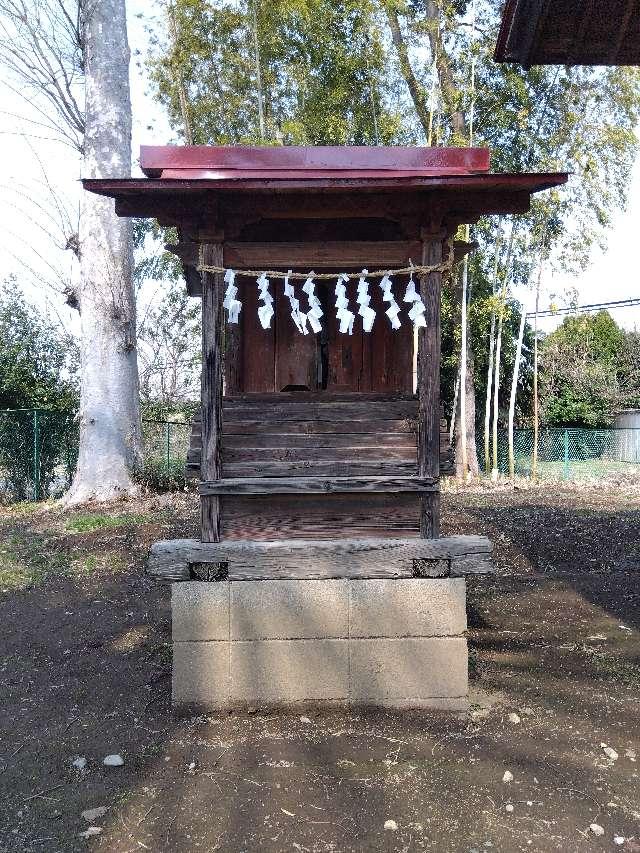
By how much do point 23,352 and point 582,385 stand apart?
59.1ft

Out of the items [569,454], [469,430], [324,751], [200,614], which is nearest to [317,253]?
[200,614]

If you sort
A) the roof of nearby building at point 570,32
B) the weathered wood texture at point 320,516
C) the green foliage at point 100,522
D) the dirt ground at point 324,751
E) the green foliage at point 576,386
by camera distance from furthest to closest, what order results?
the green foliage at point 576,386 → the green foliage at point 100,522 → the weathered wood texture at point 320,516 → the roof of nearby building at point 570,32 → the dirt ground at point 324,751

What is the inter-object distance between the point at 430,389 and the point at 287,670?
192cm

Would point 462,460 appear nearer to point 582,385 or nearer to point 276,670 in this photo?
point 582,385

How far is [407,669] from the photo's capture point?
403 cm

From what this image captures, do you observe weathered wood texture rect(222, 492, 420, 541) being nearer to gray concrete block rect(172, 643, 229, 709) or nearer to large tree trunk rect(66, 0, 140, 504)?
gray concrete block rect(172, 643, 229, 709)

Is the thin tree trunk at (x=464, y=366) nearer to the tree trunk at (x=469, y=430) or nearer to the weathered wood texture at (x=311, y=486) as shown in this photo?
the tree trunk at (x=469, y=430)

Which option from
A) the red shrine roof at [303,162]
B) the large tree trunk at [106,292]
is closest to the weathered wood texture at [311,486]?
the red shrine roof at [303,162]

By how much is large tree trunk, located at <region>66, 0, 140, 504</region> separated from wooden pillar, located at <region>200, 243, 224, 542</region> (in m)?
7.47

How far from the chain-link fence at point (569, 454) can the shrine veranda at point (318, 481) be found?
14.0 metres

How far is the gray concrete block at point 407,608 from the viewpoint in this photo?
4.04m

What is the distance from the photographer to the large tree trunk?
1110cm

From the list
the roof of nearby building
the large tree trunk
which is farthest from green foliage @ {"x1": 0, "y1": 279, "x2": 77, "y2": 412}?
the roof of nearby building

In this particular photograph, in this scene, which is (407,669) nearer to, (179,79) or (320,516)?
(320,516)
